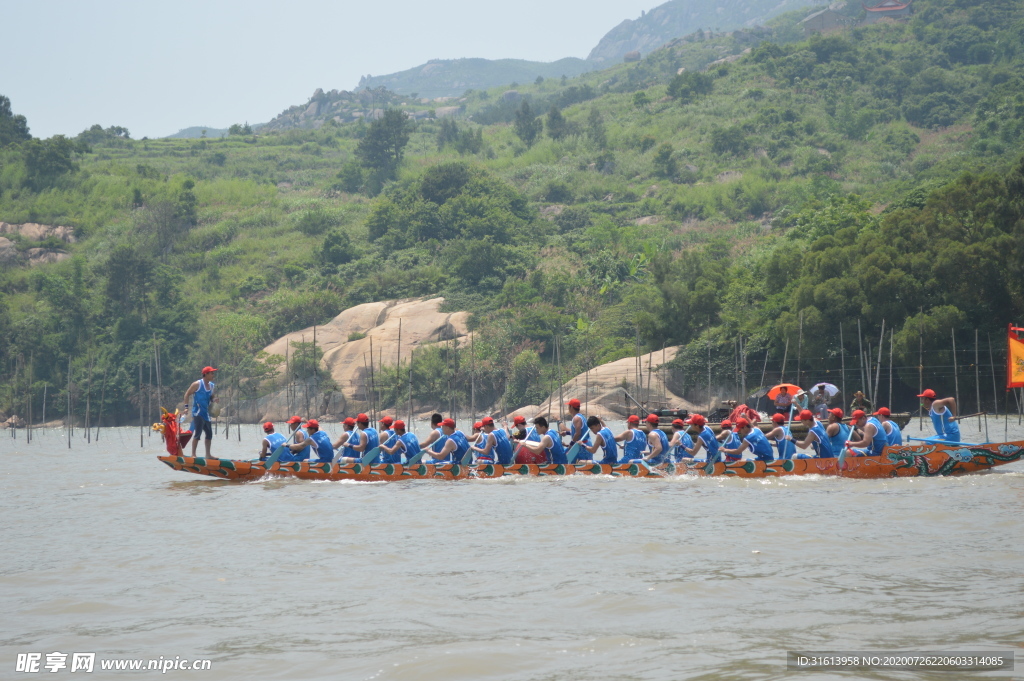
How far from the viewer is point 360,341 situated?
7144 centimetres

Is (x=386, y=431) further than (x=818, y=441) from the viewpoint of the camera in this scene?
Yes

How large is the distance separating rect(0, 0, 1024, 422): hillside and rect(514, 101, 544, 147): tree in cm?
46

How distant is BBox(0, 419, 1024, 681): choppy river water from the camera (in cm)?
897

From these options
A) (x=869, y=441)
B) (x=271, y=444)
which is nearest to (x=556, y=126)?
(x=271, y=444)

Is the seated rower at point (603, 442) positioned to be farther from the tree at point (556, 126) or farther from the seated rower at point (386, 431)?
the tree at point (556, 126)

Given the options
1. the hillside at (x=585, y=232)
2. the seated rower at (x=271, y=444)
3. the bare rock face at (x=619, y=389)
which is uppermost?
the hillside at (x=585, y=232)

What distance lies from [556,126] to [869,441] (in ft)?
386

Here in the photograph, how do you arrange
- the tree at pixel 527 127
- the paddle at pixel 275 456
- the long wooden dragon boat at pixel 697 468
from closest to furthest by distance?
1. the long wooden dragon boat at pixel 697 468
2. the paddle at pixel 275 456
3. the tree at pixel 527 127

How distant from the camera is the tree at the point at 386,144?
12238 cm

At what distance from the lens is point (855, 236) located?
49.1m

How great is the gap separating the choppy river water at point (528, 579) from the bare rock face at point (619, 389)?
32971 mm

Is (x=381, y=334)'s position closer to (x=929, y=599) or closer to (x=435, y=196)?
(x=435, y=196)

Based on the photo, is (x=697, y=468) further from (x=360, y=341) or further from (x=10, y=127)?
(x=10, y=127)

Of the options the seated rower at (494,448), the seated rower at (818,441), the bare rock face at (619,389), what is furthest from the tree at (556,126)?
the seated rower at (818,441)
